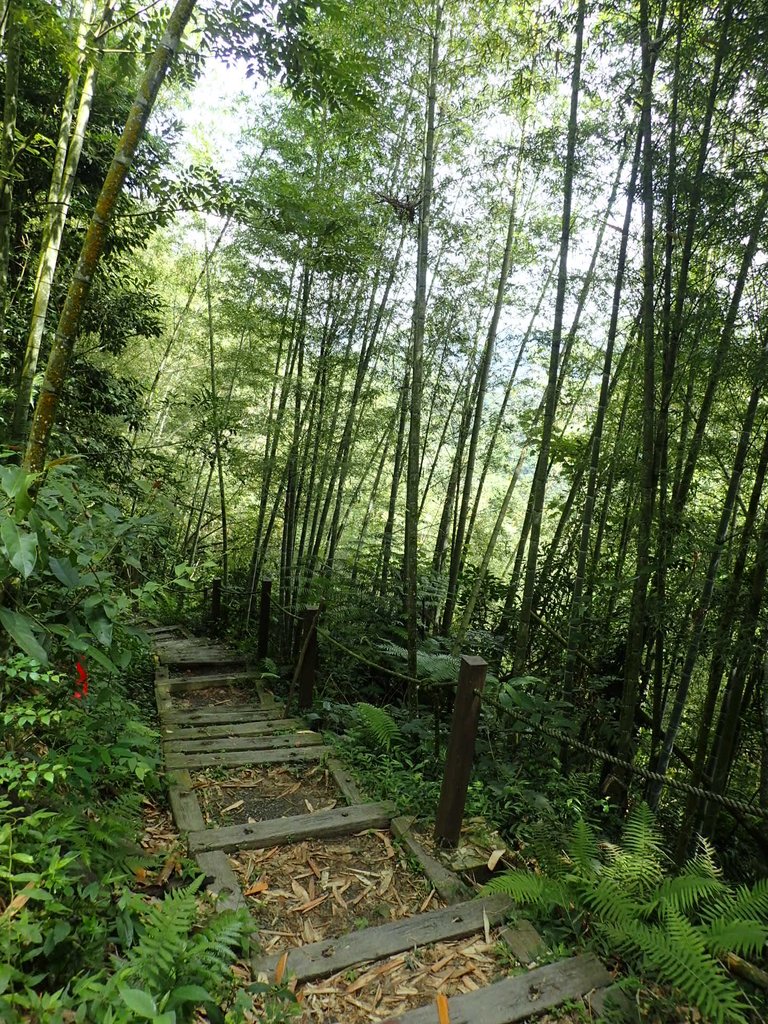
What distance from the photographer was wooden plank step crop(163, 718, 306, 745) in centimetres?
365

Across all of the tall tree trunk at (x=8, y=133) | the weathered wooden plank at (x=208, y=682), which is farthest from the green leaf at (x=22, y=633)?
the weathered wooden plank at (x=208, y=682)

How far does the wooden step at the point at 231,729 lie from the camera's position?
11.9ft

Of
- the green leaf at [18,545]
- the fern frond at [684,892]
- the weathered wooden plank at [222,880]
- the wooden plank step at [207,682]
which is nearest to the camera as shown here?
the green leaf at [18,545]

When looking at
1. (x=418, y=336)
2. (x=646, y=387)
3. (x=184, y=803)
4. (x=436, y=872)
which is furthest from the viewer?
(x=418, y=336)

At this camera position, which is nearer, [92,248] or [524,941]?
[524,941]

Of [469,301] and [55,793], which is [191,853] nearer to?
[55,793]

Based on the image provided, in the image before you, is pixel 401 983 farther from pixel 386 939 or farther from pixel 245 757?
pixel 245 757

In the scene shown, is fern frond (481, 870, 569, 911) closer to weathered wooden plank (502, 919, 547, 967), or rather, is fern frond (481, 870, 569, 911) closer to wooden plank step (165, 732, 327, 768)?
weathered wooden plank (502, 919, 547, 967)

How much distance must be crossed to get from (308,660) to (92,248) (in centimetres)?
315

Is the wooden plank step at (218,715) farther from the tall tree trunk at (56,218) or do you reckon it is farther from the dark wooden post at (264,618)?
the tall tree trunk at (56,218)

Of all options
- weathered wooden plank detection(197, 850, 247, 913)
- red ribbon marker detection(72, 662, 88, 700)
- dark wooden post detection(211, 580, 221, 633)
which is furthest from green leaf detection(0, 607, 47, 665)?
dark wooden post detection(211, 580, 221, 633)

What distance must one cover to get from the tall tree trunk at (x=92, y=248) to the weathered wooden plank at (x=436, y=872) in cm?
223

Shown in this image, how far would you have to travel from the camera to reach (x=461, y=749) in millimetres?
2484

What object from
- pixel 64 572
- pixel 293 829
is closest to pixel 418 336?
pixel 64 572
